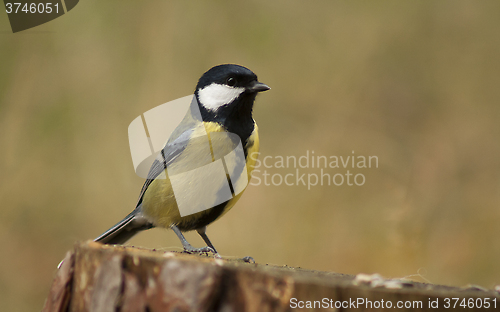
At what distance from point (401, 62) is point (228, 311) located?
321 centimetres

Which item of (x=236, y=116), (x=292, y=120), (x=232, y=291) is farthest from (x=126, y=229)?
(x=292, y=120)

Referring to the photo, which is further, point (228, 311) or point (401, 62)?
point (401, 62)

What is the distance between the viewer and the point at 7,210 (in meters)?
3.47

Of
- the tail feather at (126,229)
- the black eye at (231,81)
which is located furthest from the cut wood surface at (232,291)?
the black eye at (231,81)

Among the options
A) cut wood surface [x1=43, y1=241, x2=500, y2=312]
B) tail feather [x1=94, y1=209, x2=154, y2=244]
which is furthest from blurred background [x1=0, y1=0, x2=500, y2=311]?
cut wood surface [x1=43, y1=241, x2=500, y2=312]

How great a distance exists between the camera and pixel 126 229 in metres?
2.20

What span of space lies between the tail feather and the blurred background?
3.58 feet

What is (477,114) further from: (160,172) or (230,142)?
(160,172)

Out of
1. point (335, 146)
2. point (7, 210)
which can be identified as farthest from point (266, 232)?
point (7, 210)

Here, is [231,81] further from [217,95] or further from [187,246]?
[187,246]

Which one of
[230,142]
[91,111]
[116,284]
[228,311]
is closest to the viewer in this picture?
[228,311]

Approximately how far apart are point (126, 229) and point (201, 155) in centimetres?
62

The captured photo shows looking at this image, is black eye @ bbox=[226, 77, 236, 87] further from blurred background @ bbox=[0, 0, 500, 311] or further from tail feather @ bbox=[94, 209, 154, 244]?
blurred background @ bbox=[0, 0, 500, 311]

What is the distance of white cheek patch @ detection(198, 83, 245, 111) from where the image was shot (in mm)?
2135
